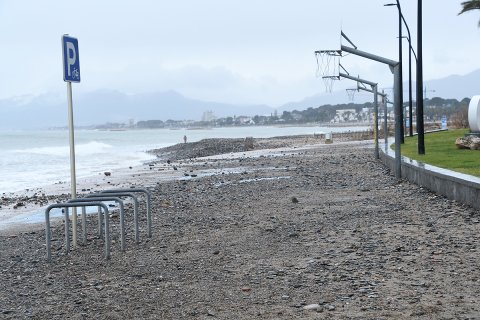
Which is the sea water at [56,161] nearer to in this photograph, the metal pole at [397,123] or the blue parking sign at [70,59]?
the metal pole at [397,123]

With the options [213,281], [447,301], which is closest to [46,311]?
[213,281]

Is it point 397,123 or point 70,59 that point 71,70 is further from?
point 397,123

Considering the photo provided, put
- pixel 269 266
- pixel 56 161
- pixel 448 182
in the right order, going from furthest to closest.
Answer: pixel 56 161 → pixel 448 182 → pixel 269 266

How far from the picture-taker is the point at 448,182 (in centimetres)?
1313

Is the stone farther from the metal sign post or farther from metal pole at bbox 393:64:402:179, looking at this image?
metal pole at bbox 393:64:402:179

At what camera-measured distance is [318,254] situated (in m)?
8.59

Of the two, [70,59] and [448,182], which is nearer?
[70,59]

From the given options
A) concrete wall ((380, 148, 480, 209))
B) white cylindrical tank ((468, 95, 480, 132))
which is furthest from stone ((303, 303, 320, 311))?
white cylindrical tank ((468, 95, 480, 132))

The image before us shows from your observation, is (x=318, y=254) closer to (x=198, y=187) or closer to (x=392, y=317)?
(x=392, y=317)

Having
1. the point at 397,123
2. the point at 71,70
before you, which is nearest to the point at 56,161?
the point at 397,123

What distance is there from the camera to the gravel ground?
20.9 feet

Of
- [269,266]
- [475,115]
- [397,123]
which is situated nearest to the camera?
[269,266]

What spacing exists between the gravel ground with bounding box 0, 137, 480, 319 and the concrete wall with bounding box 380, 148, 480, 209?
0.89 feet

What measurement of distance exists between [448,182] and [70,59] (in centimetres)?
706
